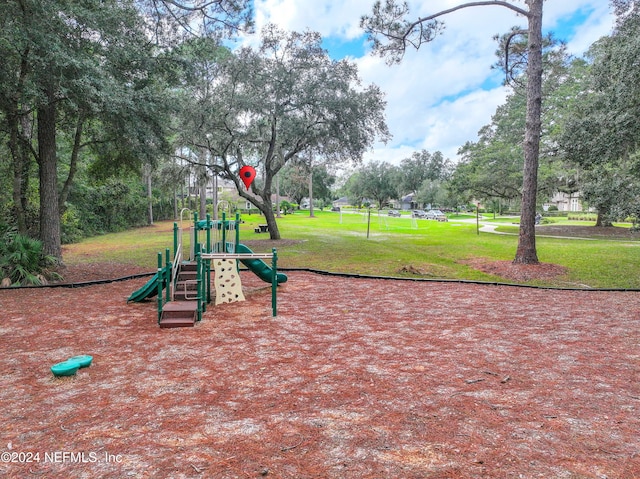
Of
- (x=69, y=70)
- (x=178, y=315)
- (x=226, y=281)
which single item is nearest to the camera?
(x=178, y=315)

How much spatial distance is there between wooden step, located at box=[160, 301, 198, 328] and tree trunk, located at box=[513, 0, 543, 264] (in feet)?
25.6

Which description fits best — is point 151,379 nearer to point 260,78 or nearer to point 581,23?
point 260,78

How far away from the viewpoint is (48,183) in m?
8.42

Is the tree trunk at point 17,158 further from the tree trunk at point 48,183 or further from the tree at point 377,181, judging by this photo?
the tree at point 377,181

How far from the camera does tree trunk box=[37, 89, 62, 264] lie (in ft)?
26.9

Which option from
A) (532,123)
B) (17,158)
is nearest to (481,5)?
(532,123)

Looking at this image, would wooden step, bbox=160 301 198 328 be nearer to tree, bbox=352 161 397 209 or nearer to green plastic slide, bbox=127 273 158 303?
green plastic slide, bbox=127 273 158 303

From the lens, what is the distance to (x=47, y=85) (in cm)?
660

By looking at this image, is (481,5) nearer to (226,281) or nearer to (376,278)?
(376,278)

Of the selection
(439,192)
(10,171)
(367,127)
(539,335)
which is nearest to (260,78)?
(367,127)

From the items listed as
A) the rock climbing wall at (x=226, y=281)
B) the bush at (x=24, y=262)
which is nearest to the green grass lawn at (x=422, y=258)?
the bush at (x=24, y=262)

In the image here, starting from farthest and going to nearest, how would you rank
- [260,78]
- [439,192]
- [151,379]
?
[439,192]
[260,78]
[151,379]

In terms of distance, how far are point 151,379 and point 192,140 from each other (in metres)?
12.3

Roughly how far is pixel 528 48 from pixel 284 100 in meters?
7.74
